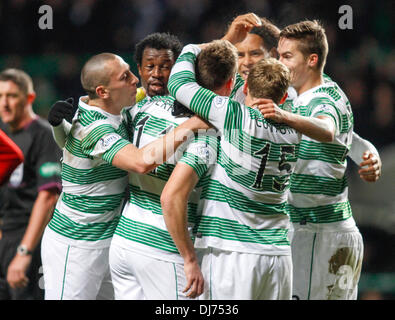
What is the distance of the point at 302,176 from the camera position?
3738 millimetres

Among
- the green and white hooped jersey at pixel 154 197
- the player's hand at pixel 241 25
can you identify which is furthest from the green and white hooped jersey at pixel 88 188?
the player's hand at pixel 241 25

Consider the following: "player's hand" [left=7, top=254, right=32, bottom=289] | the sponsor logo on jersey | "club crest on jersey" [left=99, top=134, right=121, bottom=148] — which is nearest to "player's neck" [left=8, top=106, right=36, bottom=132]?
the sponsor logo on jersey

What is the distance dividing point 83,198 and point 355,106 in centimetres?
369

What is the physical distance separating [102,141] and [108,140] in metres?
0.04

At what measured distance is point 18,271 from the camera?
4.43 m

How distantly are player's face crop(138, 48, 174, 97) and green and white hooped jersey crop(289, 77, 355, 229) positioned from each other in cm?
76

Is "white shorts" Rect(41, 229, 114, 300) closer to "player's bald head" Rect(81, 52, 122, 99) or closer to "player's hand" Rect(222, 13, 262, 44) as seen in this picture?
"player's bald head" Rect(81, 52, 122, 99)

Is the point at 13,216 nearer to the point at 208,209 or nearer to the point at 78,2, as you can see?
the point at 208,209

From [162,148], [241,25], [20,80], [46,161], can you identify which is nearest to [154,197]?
[162,148]

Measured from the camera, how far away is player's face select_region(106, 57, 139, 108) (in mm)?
3479

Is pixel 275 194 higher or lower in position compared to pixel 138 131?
lower

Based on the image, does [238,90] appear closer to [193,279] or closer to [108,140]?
[108,140]

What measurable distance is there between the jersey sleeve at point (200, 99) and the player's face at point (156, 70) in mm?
559
